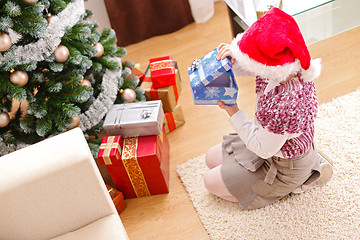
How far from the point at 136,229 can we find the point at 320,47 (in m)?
1.65

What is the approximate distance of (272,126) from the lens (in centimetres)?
140

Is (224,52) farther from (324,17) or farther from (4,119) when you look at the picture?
(4,119)

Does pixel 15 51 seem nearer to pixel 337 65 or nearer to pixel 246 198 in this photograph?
pixel 246 198

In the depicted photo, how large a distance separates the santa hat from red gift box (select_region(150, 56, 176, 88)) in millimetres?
884

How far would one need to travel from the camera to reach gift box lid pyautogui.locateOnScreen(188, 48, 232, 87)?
1480mm

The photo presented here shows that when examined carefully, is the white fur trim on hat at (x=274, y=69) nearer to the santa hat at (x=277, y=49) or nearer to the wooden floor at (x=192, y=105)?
the santa hat at (x=277, y=49)

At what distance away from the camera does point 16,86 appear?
1.72 meters

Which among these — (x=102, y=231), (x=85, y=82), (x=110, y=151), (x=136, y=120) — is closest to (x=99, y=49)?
(x=85, y=82)

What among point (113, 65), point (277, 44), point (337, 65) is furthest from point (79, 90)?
point (337, 65)

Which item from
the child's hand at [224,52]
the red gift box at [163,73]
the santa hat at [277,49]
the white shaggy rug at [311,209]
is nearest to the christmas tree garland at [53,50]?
the red gift box at [163,73]

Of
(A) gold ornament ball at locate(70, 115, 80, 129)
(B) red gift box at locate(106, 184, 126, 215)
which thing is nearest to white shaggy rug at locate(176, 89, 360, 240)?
(B) red gift box at locate(106, 184, 126, 215)

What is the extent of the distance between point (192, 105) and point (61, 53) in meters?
0.95

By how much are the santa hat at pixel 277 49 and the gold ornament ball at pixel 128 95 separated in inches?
35.9

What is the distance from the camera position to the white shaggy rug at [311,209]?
5.57 ft
